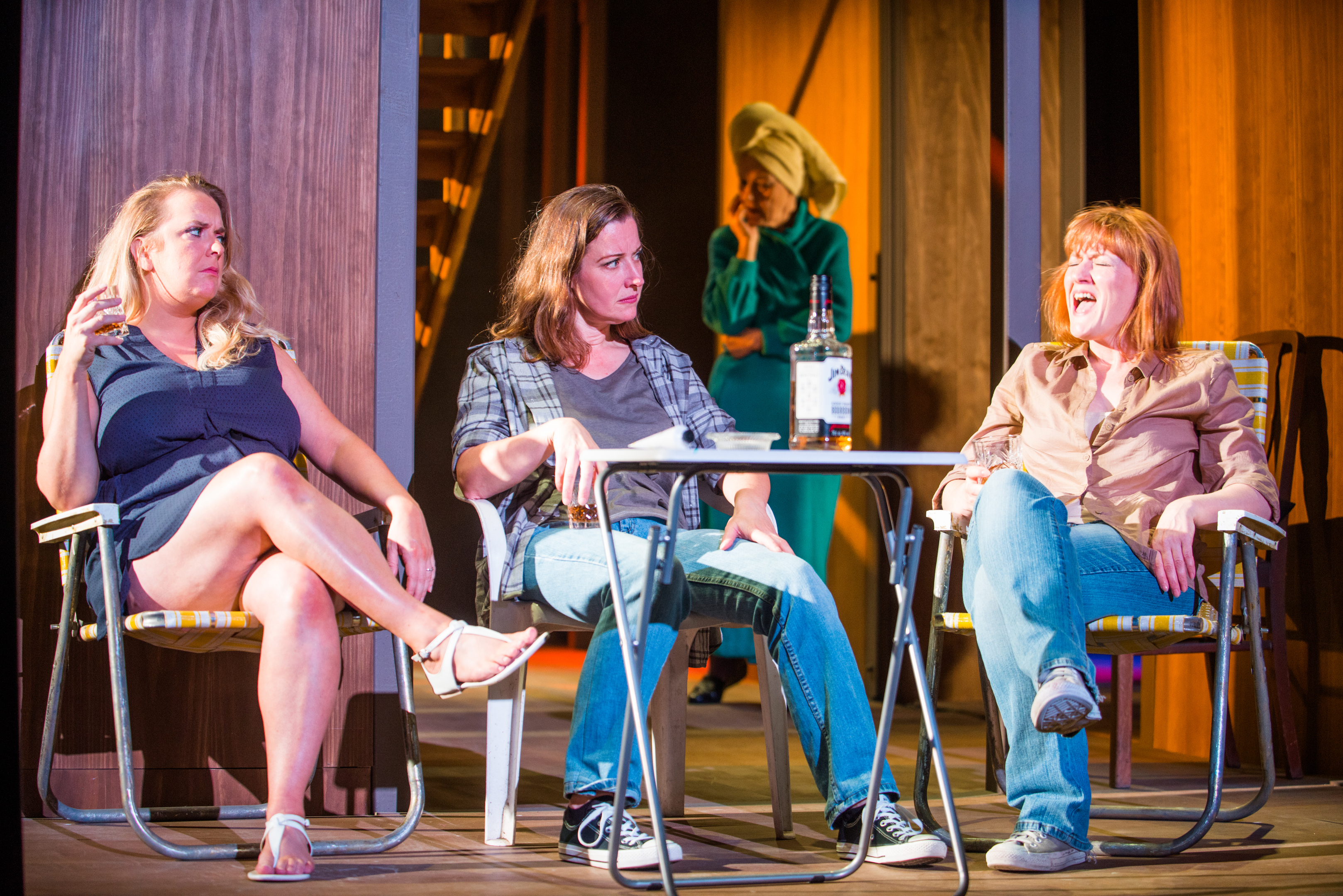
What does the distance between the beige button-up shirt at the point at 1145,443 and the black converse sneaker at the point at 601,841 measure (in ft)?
2.82

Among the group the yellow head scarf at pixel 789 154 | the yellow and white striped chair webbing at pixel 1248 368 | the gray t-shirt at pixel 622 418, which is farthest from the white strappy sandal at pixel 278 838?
the yellow head scarf at pixel 789 154

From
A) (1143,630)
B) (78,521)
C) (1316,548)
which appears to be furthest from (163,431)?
(1316,548)

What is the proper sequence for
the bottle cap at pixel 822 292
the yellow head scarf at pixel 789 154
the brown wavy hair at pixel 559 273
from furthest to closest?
1. the yellow head scarf at pixel 789 154
2. the brown wavy hair at pixel 559 273
3. the bottle cap at pixel 822 292

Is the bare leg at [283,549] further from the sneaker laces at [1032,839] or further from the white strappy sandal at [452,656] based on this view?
the sneaker laces at [1032,839]

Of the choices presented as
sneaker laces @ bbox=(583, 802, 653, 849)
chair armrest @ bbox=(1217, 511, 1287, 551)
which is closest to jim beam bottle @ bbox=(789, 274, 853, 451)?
sneaker laces @ bbox=(583, 802, 653, 849)

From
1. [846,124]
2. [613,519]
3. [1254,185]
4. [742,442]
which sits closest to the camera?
[742,442]

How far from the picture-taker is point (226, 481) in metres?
1.99

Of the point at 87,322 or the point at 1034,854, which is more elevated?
the point at 87,322

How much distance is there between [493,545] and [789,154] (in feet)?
9.27

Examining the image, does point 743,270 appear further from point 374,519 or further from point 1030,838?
point 1030,838

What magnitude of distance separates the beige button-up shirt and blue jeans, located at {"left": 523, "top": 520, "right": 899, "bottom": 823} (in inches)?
18.7

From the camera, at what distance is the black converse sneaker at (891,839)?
1.89 meters

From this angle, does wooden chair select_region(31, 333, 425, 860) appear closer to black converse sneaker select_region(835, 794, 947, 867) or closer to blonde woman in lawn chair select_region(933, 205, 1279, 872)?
black converse sneaker select_region(835, 794, 947, 867)

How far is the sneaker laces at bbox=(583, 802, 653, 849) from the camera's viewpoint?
1.91 m
